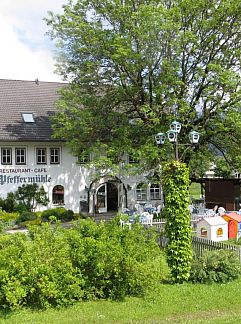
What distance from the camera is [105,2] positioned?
73.6 feet

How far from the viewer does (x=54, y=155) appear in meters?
28.4

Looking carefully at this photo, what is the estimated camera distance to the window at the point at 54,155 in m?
28.2

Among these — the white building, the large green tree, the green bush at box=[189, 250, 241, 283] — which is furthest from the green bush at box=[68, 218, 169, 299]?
the white building

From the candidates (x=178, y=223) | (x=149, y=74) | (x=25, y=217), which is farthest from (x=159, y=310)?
(x=25, y=217)

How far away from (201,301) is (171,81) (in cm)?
1300

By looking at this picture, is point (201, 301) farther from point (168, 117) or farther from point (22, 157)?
point (22, 157)

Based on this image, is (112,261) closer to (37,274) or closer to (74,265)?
(74,265)

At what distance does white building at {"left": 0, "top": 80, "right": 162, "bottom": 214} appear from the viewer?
Answer: 1061 inches

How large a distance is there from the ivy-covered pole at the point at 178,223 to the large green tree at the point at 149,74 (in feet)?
30.7

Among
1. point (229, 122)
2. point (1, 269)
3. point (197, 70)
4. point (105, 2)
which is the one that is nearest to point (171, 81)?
point (197, 70)

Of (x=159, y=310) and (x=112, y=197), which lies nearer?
(x=159, y=310)

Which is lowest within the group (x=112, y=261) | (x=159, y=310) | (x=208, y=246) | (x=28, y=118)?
(x=159, y=310)

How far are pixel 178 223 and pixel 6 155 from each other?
17.8 m

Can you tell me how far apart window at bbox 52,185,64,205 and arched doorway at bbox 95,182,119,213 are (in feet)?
8.02
